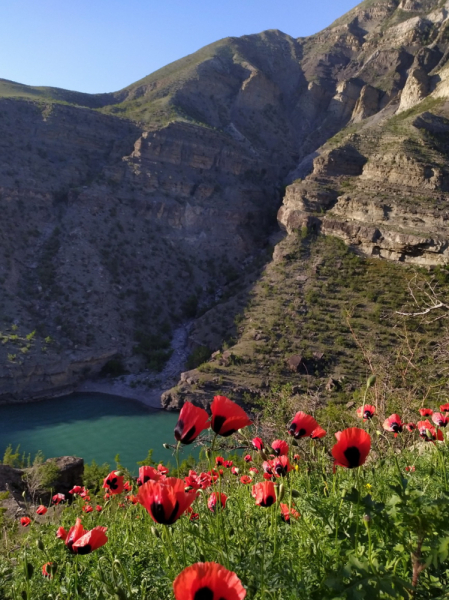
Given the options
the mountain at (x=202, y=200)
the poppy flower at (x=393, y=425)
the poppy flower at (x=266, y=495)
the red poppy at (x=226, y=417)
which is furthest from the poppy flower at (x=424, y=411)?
the mountain at (x=202, y=200)

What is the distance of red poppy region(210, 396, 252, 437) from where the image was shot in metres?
1.51

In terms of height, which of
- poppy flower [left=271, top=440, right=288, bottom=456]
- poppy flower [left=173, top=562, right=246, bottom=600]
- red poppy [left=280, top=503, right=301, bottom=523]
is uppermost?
poppy flower [left=173, top=562, right=246, bottom=600]

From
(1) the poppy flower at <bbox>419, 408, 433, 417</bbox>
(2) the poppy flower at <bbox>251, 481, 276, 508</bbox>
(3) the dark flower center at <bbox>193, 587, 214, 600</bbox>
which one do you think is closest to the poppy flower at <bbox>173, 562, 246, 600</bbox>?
(3) the dark flower center at <bbox>193, 587, 214, 600</bbox>

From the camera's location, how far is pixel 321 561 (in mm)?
1621

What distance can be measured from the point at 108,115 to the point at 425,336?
42236mm

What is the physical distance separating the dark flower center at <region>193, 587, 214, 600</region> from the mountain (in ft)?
74.1

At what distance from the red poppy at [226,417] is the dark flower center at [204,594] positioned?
628 mm

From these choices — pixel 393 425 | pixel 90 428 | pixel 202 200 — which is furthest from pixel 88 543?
pixel 202 200

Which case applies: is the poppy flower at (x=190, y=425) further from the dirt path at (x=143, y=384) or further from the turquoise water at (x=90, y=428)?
the dirt path at (x=143, y=384)

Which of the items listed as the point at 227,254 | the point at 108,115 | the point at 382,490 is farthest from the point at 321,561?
the point at 108,115

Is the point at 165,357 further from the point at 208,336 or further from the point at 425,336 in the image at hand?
the point at 425,336

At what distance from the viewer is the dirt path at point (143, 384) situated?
28.4 m

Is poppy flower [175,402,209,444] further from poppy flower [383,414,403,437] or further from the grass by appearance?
poppy flower [383,414,403,437]

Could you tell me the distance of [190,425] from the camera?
160cm
